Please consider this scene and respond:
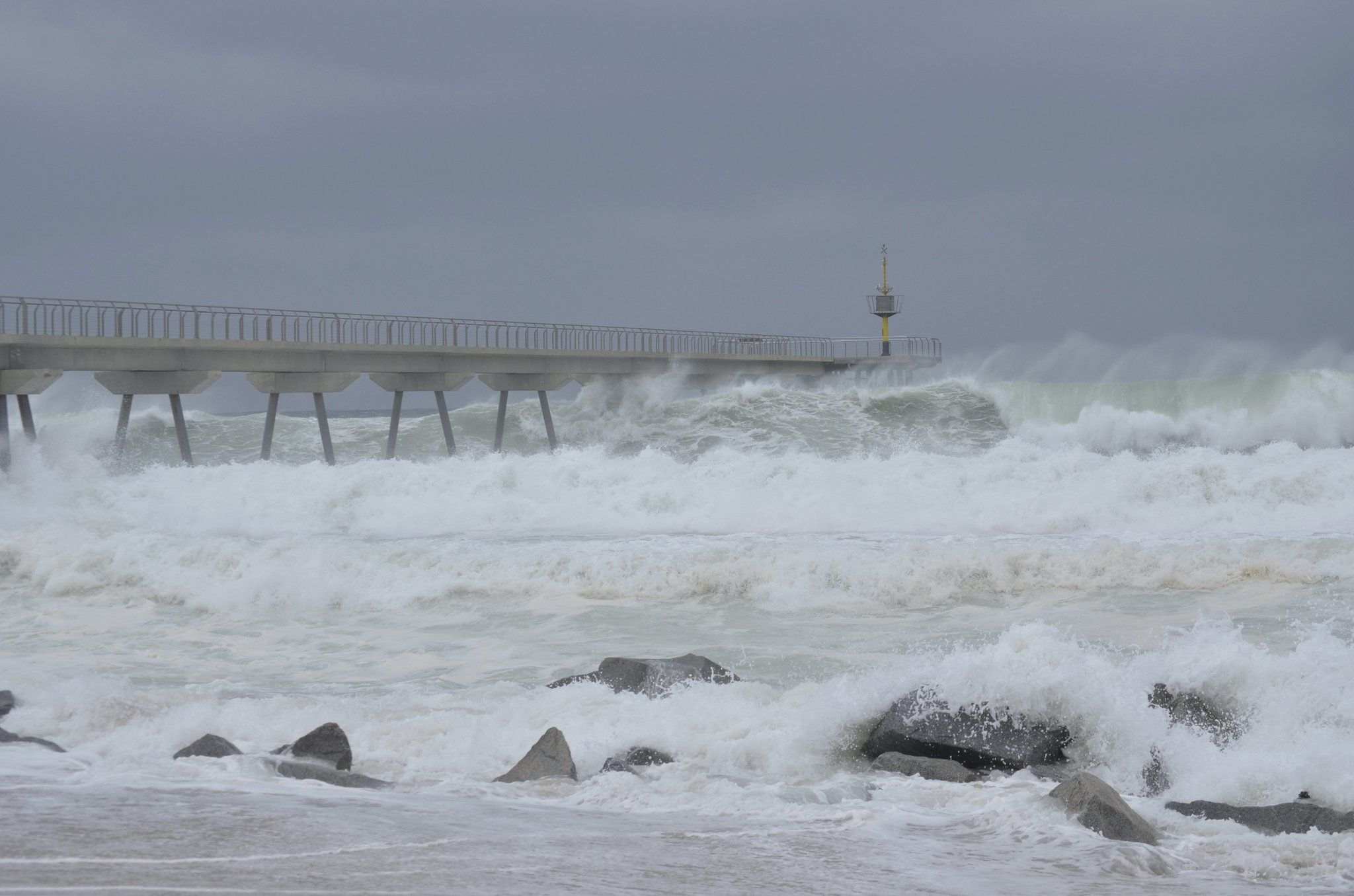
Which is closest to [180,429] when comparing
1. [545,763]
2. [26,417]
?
[26,417]

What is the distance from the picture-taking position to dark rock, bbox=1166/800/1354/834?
19.2 feet

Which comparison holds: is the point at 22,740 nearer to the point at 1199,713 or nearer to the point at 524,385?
the point at 1199,713

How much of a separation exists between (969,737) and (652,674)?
7.44 feet

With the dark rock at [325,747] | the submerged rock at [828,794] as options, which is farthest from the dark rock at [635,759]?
the dark rock at [325,747]

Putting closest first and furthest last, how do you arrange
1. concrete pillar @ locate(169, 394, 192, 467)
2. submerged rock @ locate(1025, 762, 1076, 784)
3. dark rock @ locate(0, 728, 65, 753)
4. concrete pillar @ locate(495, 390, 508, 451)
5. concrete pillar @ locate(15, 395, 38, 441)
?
submerged rock @ locate(1025, 762, 1076, 784) < dark rock @ locate(0, 728, 65, 753) < concrete pillar @ locate(15, 395, 38, 441) < concrete pillar @ locate(169, 394, 192, 467) < concrete pillar @ locate(495, 390, 508, 451)

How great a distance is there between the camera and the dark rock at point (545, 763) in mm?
7004

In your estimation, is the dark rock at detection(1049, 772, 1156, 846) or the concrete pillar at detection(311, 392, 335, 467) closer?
the dark rock at detection(1049, 772, 1156, 846)

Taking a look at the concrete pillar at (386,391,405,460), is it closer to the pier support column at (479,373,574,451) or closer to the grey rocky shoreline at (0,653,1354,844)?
the pier support column at (479,373,574,451)

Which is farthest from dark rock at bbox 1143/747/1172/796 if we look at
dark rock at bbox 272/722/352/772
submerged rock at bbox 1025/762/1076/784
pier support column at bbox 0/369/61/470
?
pier support column at bbox 0/369/61/470

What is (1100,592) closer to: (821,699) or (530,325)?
(821,699)

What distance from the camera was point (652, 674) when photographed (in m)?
8.72

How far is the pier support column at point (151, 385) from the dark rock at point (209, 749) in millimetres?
22570

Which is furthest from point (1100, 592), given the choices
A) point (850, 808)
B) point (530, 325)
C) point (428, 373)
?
point (530, 325)

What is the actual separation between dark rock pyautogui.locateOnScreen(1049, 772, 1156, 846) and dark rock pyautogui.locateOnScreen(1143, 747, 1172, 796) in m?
0.71
